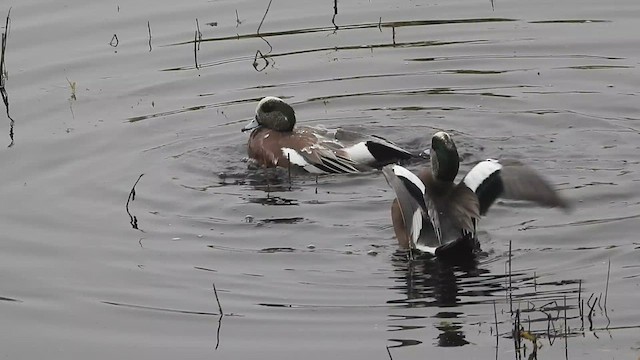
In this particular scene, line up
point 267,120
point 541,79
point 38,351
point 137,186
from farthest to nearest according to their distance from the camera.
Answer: point 541,79 < point 267,120 < point 137,186 < point 38,351

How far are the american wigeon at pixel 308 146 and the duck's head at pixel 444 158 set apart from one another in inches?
68.9

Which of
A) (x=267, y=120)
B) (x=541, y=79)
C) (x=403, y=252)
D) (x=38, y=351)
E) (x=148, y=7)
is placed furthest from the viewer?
(x=148, y=7)

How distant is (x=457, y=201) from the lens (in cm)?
896

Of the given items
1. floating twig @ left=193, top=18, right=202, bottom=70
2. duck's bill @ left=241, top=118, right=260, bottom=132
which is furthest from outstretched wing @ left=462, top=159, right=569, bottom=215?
floating twig @ left=193, top=18, right=202, bottom=70

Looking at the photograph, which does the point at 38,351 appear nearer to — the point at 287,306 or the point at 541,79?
the point at 287,306

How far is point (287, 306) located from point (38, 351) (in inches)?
56.0

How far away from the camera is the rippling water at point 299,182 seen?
771 cm

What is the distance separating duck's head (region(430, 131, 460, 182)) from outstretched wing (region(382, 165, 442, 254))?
0.31m

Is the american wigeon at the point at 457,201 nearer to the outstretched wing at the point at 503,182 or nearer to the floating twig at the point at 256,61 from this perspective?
the outstretched wing at the point at 503,182

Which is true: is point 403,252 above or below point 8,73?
below

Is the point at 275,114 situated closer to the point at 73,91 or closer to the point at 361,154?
the point at 361,154

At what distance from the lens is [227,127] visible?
12.2 meters

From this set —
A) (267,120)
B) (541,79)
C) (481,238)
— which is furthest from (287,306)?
(541,79)

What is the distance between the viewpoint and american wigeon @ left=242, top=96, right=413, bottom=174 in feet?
36.4
